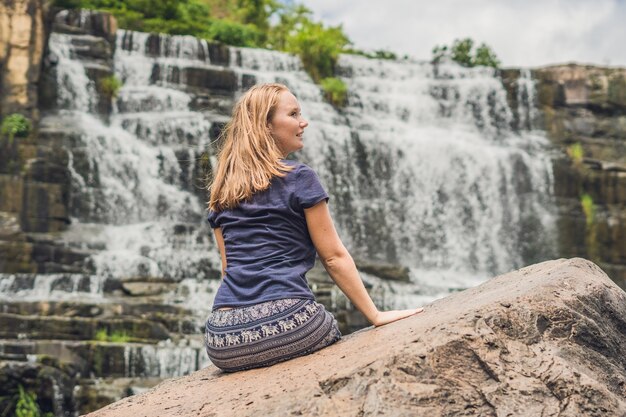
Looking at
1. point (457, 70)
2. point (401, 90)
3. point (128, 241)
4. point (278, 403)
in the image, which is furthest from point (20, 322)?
point (457, 70)

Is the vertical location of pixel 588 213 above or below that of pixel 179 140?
below

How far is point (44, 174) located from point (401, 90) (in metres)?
10.5

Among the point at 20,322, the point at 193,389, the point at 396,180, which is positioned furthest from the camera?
the point at 396,180

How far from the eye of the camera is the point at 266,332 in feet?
11.2

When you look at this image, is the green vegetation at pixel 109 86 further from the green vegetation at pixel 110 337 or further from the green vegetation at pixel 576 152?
the green vegetation at pixel 576 152

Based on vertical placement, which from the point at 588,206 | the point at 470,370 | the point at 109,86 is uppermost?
the point at 109,86

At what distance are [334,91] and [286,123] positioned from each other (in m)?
18.6

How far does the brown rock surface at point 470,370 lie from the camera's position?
296cm

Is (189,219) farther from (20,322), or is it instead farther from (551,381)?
(551,381)

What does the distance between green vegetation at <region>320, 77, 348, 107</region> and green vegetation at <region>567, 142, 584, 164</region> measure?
599 centimetres

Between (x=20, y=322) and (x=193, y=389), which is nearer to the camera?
(x=193, y=389)

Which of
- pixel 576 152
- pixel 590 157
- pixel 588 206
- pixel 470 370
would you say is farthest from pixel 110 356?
pixel 590 157

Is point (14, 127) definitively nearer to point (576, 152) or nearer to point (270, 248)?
point (576, 152)

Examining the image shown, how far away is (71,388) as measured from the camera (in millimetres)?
10422
